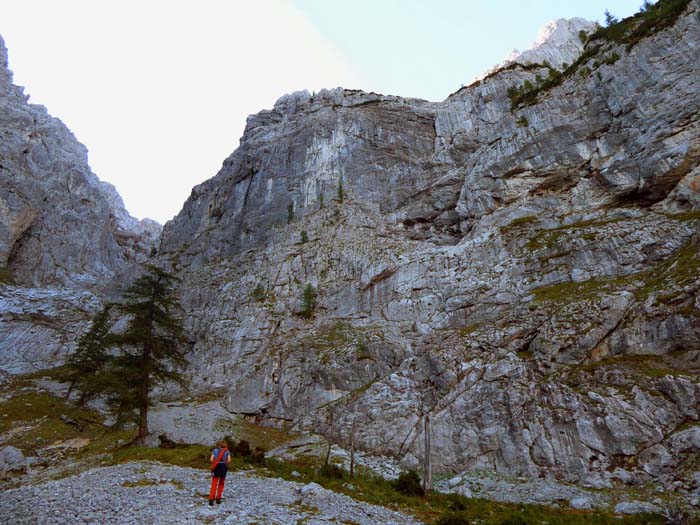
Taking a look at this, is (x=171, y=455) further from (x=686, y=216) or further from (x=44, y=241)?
(x=44, y=241)

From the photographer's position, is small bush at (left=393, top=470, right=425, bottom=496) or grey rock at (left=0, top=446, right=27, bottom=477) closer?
small bush at (left=393, top=470, right=425, bottom=496)

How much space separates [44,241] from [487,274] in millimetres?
87555

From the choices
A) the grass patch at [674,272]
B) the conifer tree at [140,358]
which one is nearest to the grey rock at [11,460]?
the conifer tree at [140,358]

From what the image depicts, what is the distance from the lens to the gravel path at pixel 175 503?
44.5 feet

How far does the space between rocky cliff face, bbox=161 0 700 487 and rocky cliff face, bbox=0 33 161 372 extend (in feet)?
67.9

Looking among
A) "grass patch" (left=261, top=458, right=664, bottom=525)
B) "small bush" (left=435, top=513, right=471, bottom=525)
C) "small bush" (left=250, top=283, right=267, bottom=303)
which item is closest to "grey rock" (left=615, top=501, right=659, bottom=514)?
"grass patch" (left=261, top=458, right=664, bottom=525)

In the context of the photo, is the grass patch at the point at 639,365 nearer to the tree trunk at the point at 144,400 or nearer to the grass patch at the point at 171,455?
the grass patch at the point at 171,455

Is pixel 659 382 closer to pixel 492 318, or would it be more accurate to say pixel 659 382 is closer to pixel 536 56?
pixel 492 318

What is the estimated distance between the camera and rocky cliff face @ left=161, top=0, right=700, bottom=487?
24891mm

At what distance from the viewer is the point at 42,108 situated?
122m

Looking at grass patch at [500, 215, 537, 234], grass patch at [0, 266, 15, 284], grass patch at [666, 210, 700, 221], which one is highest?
grass patch at [500, 215, 537, 234]

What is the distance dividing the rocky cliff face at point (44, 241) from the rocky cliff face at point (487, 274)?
67.9 ft

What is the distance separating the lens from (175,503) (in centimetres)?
1496

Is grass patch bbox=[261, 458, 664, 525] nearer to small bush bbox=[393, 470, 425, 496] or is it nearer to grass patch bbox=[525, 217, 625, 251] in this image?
small bush bbox=[393, 470, 425, 496]
